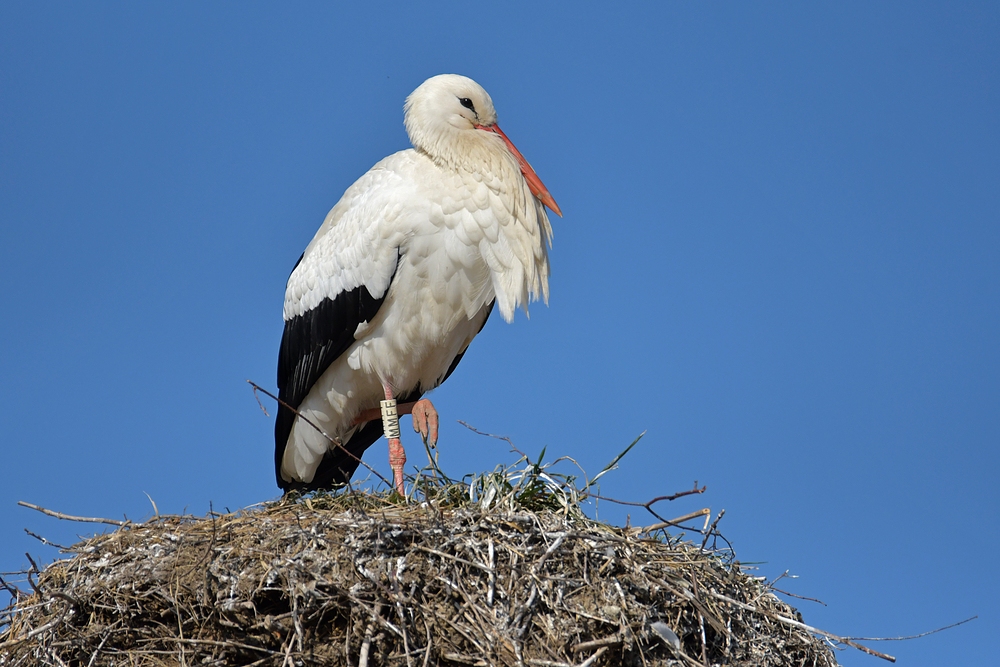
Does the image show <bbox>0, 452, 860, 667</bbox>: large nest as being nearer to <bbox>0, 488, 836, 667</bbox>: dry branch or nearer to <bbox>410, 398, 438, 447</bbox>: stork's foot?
<bbox>0, 488, 836, 667</bbox>: dry branch

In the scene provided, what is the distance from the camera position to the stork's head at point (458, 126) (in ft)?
16.3

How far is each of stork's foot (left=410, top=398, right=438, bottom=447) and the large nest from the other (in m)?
1.28

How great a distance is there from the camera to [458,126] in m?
5.11

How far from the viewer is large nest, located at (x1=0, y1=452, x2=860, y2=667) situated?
351 cm

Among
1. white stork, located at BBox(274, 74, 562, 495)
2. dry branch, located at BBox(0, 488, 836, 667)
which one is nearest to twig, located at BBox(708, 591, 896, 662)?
dry branch, located at BBox(0, 488, 836, 667)

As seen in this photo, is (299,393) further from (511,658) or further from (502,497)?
(511,658)

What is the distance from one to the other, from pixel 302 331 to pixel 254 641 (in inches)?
76.2

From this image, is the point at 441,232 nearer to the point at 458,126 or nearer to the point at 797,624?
the point at 458,126

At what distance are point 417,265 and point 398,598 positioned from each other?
1.74 m

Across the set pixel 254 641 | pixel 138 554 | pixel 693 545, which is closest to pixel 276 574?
pixel 254 641

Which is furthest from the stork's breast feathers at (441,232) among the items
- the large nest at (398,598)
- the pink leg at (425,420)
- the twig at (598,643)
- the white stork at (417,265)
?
the twig at (598,643)

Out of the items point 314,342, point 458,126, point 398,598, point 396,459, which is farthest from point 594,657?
point 458,126

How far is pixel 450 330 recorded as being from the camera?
5059 millimetres

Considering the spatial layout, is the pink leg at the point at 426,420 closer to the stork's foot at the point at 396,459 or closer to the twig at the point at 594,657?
the stork's foot at the point at 396,459
